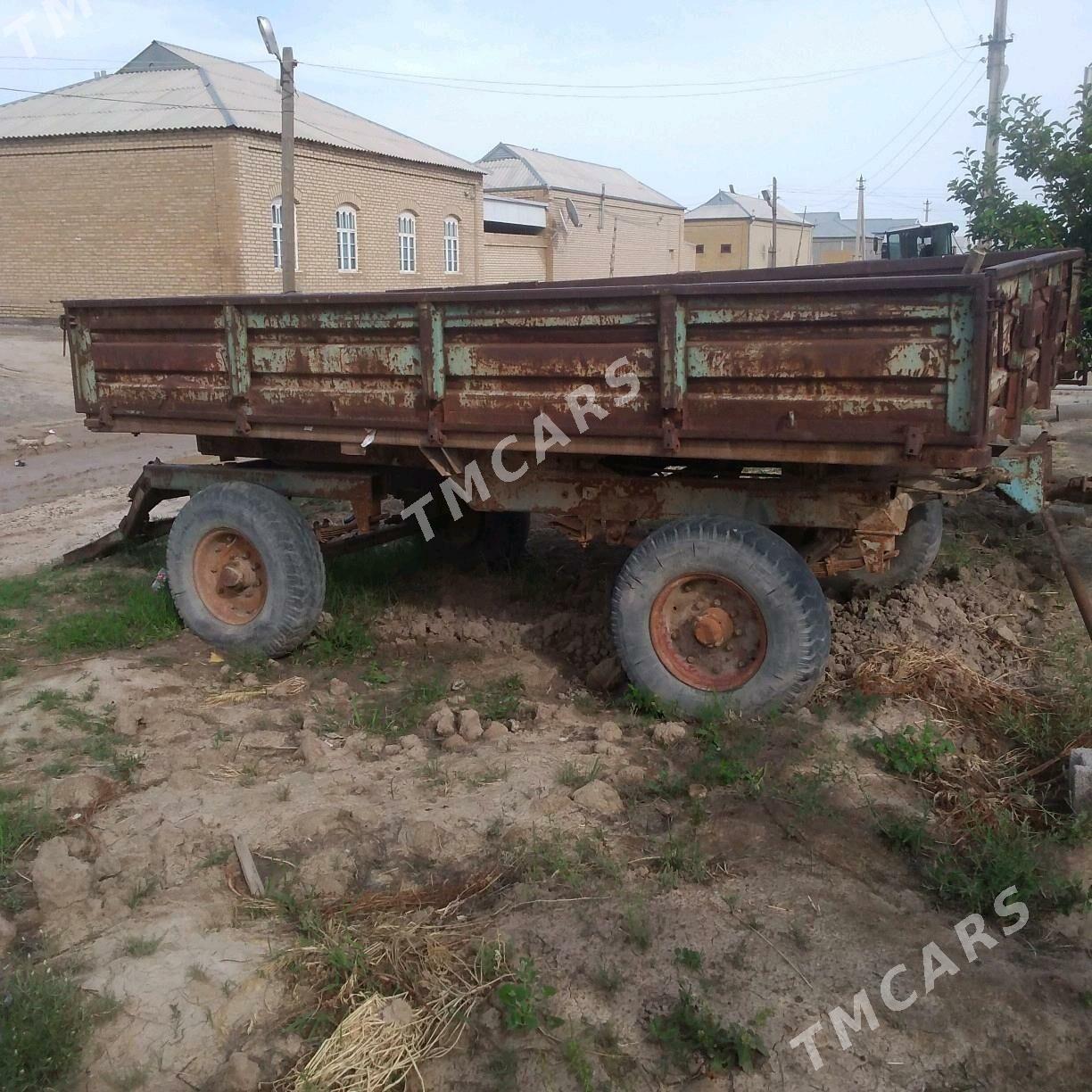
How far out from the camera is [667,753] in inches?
172

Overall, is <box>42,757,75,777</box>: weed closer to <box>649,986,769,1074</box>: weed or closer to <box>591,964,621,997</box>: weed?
<box>591,964,621,997</box>: weed

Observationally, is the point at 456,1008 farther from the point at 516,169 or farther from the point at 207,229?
the point at 516,169

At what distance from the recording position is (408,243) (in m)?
29.3

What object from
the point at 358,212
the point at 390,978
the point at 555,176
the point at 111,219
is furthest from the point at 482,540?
the point at 555,176

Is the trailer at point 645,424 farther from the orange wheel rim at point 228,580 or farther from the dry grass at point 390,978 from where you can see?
the dry grass at point 390,978

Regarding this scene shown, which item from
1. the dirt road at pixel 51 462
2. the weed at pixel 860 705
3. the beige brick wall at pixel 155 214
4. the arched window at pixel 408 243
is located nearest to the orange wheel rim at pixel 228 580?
the dirt road at pixel 51 462

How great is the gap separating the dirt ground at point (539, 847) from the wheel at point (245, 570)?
0.20 m

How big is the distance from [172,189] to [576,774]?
22079mm

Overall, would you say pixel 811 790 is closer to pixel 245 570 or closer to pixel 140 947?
pixel 140 947

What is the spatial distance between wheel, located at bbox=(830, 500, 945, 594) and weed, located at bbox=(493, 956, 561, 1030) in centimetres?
355

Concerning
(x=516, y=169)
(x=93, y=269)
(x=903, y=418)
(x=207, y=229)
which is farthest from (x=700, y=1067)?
(x=516, y=169)

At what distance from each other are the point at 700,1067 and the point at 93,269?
2500 centimetres

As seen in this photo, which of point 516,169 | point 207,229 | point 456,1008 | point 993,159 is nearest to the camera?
point 456,1008

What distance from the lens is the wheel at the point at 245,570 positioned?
5.66 metres
